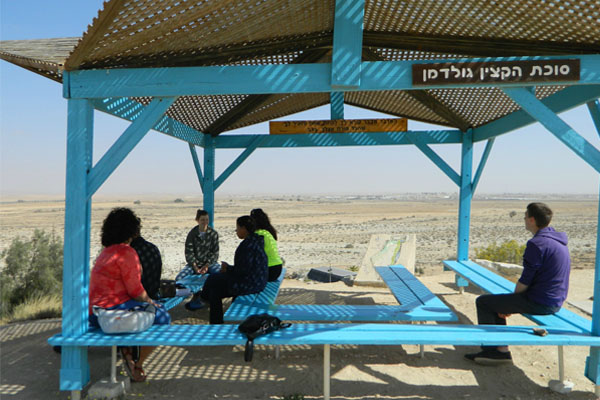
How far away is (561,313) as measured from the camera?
4.16m

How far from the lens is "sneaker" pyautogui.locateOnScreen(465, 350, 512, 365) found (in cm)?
409

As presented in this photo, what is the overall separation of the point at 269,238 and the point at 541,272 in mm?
2837

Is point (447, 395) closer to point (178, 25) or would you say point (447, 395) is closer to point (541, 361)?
point (541, 361)

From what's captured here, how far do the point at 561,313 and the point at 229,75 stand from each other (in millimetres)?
3725

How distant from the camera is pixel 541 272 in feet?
12.0

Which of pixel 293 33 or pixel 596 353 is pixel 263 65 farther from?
pixel 596 353

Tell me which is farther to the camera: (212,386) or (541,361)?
(541,361)

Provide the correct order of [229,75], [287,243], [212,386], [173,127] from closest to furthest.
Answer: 1. [229,75]
2. [212,386]
3. [173,127]
4. [287,243]

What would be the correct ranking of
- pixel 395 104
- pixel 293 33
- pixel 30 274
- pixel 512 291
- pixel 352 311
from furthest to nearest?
pixel 30 274, pixel 395 104, pixel 512 291, pixel 352 311, pixel 293 33

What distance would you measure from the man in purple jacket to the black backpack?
2.02m

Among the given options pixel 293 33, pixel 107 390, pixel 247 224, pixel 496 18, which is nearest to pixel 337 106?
pixel 293 33

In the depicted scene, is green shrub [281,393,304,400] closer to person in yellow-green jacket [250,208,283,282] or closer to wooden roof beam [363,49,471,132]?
person in yellow-green jacket [250,208,283,282]

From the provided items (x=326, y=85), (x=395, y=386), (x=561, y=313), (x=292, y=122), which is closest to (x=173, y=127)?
(x=292, y=122)

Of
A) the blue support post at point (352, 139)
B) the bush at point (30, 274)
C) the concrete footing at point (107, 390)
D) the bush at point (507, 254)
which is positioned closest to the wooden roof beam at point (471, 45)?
the blue support post at point (352, 139)
